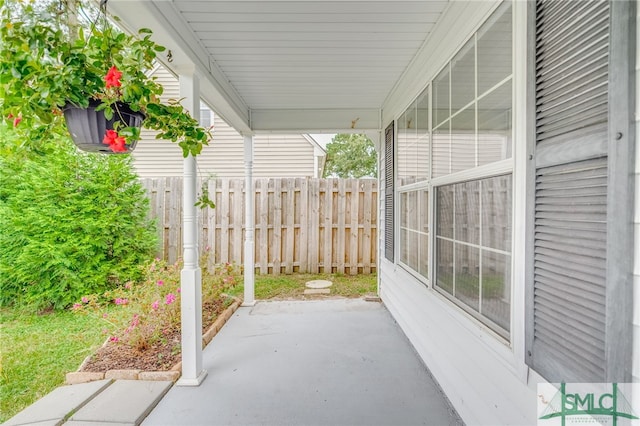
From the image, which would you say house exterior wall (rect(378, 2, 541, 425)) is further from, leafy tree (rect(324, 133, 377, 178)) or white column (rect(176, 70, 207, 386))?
leafy tree (rect(324, 133, 377, 178))

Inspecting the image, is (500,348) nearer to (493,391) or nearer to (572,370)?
(493,391)

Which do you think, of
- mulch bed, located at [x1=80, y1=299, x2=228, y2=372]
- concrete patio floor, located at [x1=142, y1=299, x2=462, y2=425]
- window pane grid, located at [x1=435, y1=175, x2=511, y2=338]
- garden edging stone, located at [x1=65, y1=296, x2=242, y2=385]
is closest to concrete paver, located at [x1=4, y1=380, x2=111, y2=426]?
garden edging stone, located at [x1=65, y1=296, x2=242, y2=385]

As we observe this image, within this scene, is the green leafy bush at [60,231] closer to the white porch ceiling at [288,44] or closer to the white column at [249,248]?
the white column at [249,248]

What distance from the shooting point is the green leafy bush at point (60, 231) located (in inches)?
135

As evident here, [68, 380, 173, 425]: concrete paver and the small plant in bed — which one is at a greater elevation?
the small plant in bed

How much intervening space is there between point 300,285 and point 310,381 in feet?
8.46

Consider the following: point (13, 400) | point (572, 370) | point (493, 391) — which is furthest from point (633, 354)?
point (13, 400)

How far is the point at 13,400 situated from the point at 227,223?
346cm

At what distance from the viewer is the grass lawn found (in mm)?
2053

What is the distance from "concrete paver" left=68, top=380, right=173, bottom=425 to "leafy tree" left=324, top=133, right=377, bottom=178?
15.1 meters

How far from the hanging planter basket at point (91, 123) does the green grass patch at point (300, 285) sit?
3.19 metres

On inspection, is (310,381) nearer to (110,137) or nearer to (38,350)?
(110,137)

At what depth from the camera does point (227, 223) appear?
5.24 meters

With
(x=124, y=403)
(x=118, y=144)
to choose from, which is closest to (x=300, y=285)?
(x=124, y=403)
